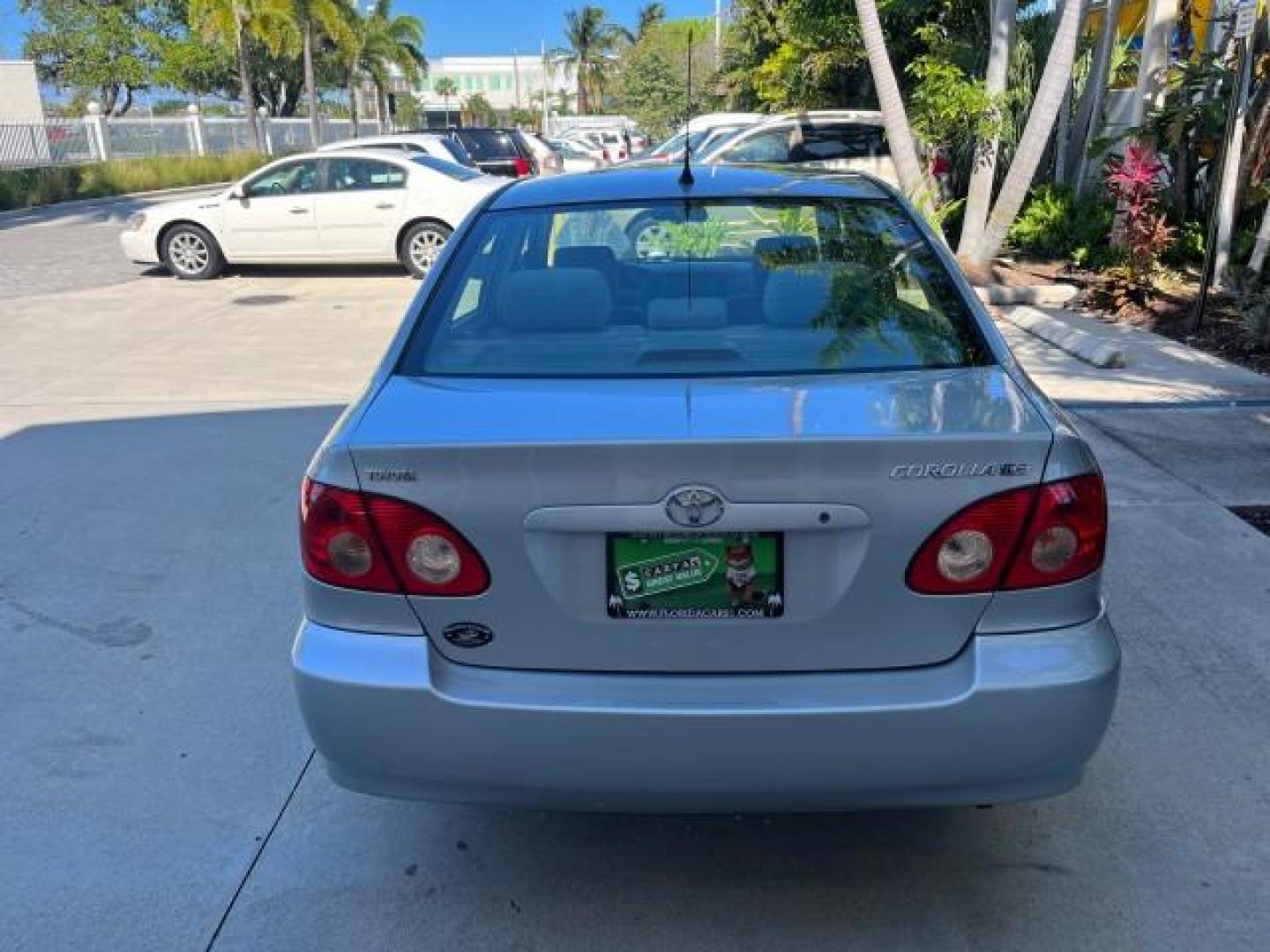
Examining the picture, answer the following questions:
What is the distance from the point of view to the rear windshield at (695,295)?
2.87 meters

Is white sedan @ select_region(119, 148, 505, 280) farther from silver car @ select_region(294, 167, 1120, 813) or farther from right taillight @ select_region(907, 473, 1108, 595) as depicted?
right taillight @ select_region(907, 473, 1108, 595)

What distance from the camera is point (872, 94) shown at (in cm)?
1758

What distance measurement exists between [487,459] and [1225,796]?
227cm

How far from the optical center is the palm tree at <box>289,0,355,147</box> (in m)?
38.0

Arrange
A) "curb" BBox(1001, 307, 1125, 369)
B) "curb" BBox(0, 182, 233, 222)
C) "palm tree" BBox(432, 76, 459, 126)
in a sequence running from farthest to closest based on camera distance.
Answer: "palm tree" BBox(432, 76, 459, 126), "curb" BBox(0, 182, 233, 222), "curb" BBox(1001, 307, 1125, 369)

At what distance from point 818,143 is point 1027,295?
3.86 m

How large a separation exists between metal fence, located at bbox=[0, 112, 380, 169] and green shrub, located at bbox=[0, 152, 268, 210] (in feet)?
4.30

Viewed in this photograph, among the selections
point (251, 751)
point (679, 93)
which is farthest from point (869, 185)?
point (679, 93)

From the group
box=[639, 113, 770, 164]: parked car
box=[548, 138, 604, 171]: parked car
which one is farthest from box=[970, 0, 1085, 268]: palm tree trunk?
box=[548, 138, 604, 171]: parked car

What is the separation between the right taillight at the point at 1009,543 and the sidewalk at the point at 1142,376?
5075 mm

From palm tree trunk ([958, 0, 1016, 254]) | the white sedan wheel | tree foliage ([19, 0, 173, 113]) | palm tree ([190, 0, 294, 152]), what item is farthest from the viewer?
tree foliage ([19, 0, 173, 113])

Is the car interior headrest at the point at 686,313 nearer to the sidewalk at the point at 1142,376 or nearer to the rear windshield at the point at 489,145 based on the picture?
the sidewalk at the point at 1142,376

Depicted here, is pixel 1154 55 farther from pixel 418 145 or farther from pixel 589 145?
pixel 589 145

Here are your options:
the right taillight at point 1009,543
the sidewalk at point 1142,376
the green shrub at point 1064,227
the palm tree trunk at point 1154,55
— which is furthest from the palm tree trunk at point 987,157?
the right taillight at point 1009,543
